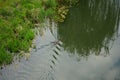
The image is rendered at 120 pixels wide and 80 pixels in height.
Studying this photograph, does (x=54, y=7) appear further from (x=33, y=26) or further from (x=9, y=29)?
(x=9, y=29)

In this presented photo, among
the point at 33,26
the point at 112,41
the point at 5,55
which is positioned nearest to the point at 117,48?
the point at 112,41

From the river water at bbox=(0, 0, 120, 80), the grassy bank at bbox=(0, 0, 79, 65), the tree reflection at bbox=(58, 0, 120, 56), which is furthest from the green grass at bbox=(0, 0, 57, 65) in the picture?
the tree reflection at bbox=(58, 0, 120, 56)

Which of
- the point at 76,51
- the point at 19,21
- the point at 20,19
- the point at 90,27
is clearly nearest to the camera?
the point at 76,51

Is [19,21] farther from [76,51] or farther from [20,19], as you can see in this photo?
[76,51]

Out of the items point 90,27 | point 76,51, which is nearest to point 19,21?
point 76,51

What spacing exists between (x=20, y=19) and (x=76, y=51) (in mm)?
3727

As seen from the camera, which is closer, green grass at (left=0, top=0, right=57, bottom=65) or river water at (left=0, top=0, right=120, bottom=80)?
river water at (left=0, top=0, right=120, bottom=80)

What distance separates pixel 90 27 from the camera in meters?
18.0

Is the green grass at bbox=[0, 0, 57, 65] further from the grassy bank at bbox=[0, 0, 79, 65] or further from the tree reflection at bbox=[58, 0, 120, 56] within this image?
the tree reflection at bbox=[58, 0, 120, 56]

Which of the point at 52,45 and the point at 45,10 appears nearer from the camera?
the point at 52,45

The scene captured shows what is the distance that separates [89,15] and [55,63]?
710 cm

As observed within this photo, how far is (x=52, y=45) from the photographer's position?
1529 cm

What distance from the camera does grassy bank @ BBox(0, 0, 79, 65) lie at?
14000 mm

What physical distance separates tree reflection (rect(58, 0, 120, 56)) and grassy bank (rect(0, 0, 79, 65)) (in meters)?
1.08
